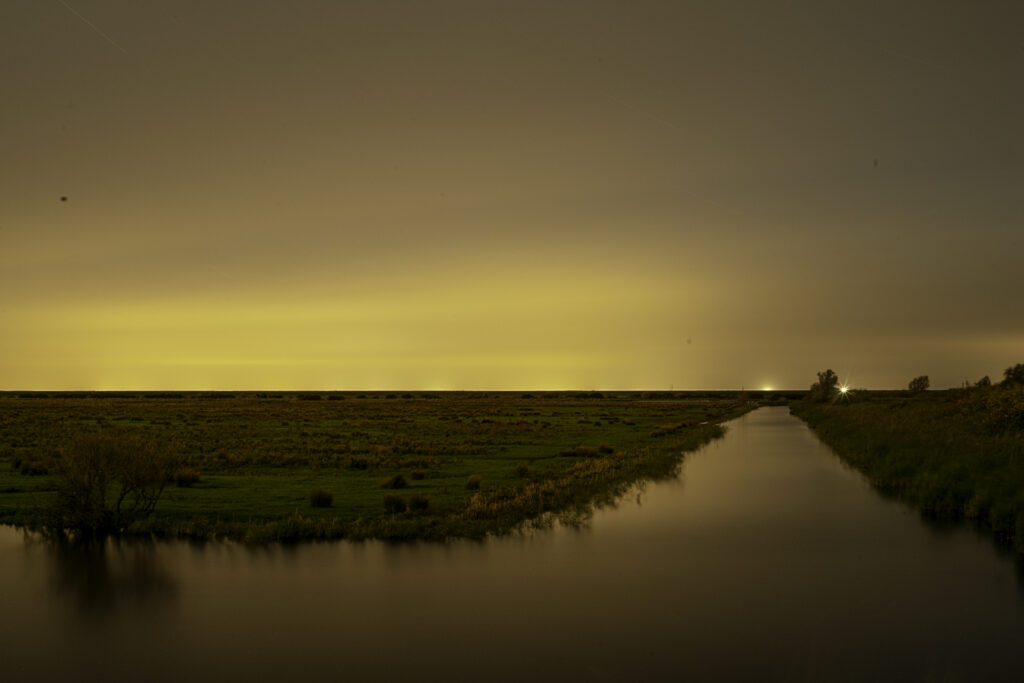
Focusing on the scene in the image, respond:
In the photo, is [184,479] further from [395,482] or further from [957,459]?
[957,459]

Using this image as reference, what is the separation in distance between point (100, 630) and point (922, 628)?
46.1 ft

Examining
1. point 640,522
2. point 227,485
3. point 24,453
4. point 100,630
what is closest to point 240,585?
point 100,630

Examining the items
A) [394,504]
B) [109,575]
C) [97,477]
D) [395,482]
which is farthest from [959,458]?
[97,477]

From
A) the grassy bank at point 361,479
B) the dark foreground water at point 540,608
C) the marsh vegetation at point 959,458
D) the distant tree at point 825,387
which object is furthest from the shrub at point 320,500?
the distant tree at point 825,387

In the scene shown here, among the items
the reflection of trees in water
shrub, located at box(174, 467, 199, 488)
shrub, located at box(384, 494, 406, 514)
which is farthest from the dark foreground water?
shrub, located at box(174, 467, 199, 488)

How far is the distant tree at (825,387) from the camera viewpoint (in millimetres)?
146850

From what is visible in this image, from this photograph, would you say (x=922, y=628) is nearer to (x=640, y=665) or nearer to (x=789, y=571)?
(x=789, y=571)

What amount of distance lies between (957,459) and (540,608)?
20225 millimetres

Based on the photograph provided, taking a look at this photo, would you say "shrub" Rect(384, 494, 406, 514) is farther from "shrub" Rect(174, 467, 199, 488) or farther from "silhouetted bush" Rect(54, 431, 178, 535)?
"shrub" Rect(174, 467, 199, 488)

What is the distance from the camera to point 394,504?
22.4 meters

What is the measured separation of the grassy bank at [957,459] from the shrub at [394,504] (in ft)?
52.2

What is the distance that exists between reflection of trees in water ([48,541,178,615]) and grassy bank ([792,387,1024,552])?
19.2m

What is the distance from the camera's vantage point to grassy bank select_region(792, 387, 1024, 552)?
20906 mm

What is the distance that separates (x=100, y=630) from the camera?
13.0 m
